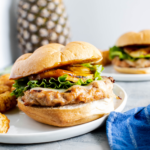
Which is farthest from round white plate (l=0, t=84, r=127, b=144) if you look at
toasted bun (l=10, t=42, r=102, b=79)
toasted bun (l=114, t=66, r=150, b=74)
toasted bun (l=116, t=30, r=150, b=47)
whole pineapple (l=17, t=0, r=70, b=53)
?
whole pineapple (l=17, t=0, r=70, b=53)

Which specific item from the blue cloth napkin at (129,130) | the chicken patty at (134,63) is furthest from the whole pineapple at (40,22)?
the blue cloth napkin at (129,130)

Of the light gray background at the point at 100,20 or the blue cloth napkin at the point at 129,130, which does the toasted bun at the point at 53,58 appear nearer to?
the blue cloth napkin at the point at 129,130

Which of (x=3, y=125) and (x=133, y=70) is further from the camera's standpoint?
(x=133, y=70)

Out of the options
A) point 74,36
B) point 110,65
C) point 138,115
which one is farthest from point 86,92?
point 74,36

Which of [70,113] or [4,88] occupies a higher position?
[70,113]

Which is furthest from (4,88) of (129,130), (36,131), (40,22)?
(40,22)

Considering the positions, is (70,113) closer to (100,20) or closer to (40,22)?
(40,22)

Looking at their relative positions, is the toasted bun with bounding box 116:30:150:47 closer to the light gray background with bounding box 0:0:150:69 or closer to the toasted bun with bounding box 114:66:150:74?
the toasted bun with bounding box 114:66:150:74
